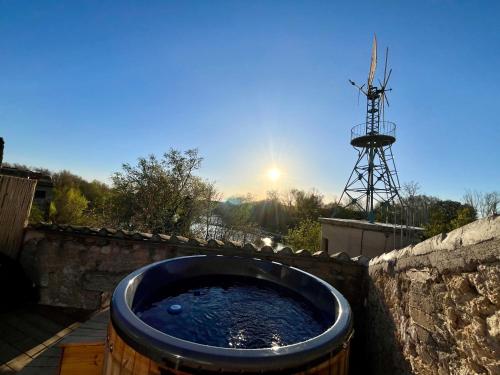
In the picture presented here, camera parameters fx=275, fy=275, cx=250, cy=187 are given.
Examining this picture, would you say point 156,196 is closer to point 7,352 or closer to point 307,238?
point 307,238

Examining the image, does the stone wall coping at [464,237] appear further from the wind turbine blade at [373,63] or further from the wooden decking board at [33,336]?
the wind turbine blade at [373,63]

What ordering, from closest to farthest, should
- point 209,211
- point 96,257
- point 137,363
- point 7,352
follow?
point 137,363, point 7,352, point 96,257, point 209,211

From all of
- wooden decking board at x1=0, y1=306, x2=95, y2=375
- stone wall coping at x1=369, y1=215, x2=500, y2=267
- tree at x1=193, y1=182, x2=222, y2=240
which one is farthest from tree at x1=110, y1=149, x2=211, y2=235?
stone wall coping at x1=369, y1=215, x2=500, y2=267

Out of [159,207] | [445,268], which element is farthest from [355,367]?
[159,207]

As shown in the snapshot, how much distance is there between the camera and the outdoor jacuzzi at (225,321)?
4.57 ft

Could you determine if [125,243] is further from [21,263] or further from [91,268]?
[21,263]

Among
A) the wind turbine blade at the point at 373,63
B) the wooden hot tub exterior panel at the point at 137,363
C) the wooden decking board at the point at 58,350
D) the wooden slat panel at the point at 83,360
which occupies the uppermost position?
the wind turbine blade at the point at 373,63

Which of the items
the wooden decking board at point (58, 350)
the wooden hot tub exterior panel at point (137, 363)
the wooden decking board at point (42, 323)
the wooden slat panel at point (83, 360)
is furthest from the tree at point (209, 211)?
the wooden hot tub exterior panel at point (137, 363)

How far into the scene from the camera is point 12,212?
4438mm

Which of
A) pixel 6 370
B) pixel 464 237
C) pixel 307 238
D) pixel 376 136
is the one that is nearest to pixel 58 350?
pixel 6 370

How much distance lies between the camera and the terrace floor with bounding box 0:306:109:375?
9.52 feet

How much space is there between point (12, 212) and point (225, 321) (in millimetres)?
4138

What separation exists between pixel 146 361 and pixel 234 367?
0.47 metres

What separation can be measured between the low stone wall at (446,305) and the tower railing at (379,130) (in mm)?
11763
